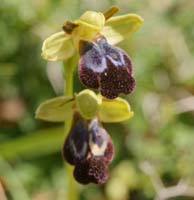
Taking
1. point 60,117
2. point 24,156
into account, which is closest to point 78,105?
point 60,117

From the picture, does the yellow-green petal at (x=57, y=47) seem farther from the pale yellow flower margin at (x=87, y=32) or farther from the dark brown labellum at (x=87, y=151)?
the dark brown labellum at (x=87, y=151)

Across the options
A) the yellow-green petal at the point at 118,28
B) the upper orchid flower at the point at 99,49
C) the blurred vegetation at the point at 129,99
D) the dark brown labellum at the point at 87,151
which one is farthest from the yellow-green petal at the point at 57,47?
the blurred vegetation at the point at 129,99

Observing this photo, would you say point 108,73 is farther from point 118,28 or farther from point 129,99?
point 129,99

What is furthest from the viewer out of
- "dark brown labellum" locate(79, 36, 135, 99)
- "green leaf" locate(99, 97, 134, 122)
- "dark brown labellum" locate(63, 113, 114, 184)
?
"green leaf" locate(99, 97, 134, 122)

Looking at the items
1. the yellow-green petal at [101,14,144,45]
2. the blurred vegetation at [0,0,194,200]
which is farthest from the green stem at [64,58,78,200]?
the blurred vegetation at [0,0,194,200]

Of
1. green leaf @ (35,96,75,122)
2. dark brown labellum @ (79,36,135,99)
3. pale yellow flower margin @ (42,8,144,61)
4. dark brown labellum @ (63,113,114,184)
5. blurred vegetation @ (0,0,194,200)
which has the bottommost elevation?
blurred vegetation @ (0,0,194,200)

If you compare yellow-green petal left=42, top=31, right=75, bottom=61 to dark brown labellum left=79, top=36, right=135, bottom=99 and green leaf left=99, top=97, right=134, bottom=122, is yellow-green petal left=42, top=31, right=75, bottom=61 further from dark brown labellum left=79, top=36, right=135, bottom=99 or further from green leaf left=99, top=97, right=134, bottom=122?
green leaf left=99, top=97, right=134, bottom=122
